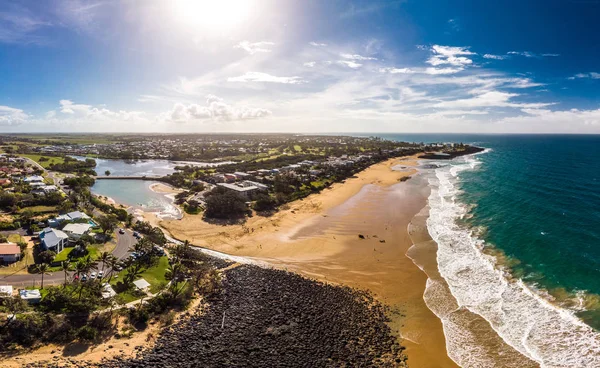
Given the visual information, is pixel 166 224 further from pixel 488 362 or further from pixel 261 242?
pixel 488 362

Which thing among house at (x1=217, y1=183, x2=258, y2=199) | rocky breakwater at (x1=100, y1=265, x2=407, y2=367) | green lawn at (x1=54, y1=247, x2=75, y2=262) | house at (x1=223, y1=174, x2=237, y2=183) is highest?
house at (x1=223, y1=174, x2=237, y2=183)

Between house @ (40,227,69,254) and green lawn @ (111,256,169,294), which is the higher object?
house @ (40,227,69,254)

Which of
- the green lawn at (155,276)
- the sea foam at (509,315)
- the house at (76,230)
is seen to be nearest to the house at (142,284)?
the green lawn at (155,276)

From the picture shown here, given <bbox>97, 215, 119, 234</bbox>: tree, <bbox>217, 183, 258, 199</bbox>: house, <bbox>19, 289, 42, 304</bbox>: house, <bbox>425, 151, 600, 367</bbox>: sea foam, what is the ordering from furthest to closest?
<bbox>217, 183, 258, 199</bbox>: house < <bbox>97, 215, 119, 234</bbox>: tree < <bbox>19, 289, 42, 304</bbox>: house < <bbox>425, 151, 600, 367</bbox>: sea foam

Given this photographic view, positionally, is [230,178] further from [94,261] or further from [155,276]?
[155,276]

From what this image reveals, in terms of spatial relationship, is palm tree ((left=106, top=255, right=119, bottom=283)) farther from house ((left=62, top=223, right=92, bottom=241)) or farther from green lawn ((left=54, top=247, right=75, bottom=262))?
house ((left=62, top=223, right=92, bottom=241))

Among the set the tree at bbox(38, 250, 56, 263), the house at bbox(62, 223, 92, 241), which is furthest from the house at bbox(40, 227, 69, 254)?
the tree at bbox(38, 250, 56, 263)

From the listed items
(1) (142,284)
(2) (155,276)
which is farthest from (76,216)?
(1) (142,284)
